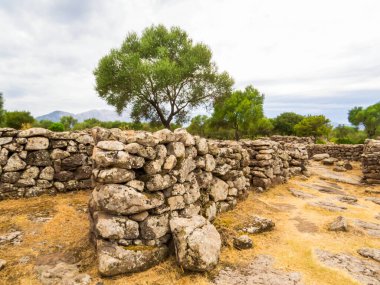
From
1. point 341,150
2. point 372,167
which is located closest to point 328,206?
point 372,167

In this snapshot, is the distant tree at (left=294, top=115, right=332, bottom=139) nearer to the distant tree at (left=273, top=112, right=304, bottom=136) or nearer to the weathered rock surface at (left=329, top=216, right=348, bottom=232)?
the distant tree at (left=273, top=112, right=304, bottom=136)

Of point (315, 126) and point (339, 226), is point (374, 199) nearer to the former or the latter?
point (339, 226)

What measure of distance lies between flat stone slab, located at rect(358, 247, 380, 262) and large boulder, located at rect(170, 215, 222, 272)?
3.43 m

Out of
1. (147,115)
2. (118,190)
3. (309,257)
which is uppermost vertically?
(147,115)

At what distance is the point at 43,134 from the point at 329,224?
9.68 metres

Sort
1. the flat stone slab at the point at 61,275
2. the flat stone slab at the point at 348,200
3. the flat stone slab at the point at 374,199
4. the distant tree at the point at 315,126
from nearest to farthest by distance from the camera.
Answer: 1. the flat stone slab at the point at 61,275
2. the flat stone slab at the point at 348,200
3. the flat stone slab at the point at 374,199
4. the distant tree at the point at 315,126

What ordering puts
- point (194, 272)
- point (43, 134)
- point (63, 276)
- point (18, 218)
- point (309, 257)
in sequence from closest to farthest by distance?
point (63, 276), point (194, 272), point (309, 257), point (18, 218), point (43, 134)

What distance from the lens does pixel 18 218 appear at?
6.69m

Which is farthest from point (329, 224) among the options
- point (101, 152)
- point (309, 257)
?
point (101, 152)

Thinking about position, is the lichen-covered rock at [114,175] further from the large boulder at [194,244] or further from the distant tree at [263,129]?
the distant tree at [263,129]

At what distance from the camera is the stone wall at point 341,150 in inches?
853

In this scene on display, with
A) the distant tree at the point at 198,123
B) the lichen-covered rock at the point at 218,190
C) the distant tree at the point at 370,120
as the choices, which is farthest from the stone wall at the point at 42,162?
the distant tree at the point at 370,120

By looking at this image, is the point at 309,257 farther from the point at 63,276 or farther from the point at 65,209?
the point at 65,209

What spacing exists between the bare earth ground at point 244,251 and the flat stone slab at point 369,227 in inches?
1.3
